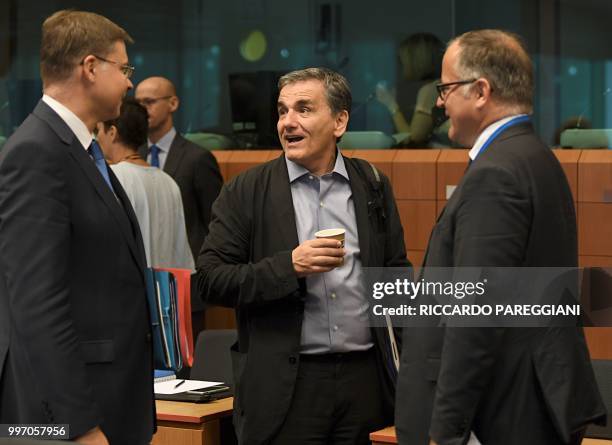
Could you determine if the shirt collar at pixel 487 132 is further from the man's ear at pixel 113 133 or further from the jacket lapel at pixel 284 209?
the man's ear at pixel 113 133

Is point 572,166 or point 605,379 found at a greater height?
point 572,166

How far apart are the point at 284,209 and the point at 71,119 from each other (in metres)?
0.98

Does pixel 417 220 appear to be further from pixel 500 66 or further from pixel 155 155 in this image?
pixel 500 66

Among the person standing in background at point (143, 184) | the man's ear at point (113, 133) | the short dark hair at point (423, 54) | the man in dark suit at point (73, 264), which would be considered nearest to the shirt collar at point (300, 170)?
the man in dark suit at point (73, 264)

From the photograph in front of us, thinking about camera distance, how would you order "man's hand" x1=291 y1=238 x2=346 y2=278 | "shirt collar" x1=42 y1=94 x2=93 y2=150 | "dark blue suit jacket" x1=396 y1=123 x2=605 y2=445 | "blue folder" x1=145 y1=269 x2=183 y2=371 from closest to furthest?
"dark blue suit jacket" x1=396 y1=123 x2=605 y2=445 → "shirt collar" x1=42 y1=94 x2=93 y2=150 → "blue folder" x1=145 y1=269 x2=183 y2=371 → "man's hand" x1=291 y1=238 x2=346 y2=278

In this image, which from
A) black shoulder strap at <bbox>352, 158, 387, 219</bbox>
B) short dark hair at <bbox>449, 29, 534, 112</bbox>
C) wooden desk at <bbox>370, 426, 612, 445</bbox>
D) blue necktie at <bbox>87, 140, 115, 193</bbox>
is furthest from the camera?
black shoulder strap at <bbox>352, 158, 387, 219</bbox>

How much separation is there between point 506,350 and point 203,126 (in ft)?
19.2

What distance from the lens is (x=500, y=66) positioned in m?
2.97

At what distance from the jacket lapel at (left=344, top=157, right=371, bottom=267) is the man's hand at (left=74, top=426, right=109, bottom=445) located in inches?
48.5

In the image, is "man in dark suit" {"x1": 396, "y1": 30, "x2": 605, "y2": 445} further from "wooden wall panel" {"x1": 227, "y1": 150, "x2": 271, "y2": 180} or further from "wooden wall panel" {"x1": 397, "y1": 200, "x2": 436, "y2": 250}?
"wooden wall panel" {"x1": 227, "y1": 150, "x2": 271, "y2": 180}

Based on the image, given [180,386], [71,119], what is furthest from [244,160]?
[71,119]

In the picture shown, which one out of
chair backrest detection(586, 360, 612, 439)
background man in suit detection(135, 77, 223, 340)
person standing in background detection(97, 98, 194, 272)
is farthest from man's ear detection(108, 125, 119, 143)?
chair backrest detection(586, 360, 612, 439)

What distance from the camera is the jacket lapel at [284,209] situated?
3840 millimetres

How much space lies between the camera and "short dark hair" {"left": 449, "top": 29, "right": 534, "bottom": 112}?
117 inches
